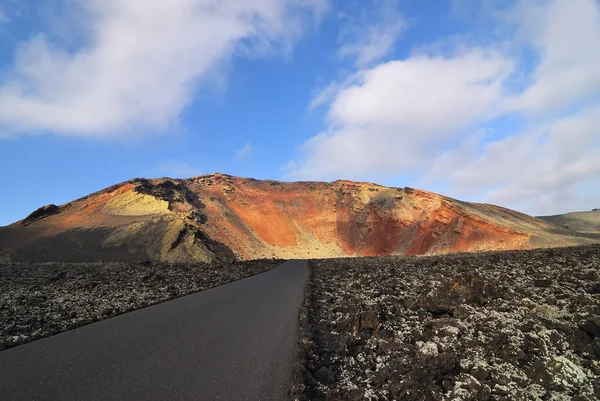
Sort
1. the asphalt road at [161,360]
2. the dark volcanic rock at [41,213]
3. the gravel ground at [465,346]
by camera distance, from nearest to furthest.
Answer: the gravel ground at [465,346] < the asphalt road at [161,360] < the dark volcanic rock at [41,213]

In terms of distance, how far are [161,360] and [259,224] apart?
76201 millimetres

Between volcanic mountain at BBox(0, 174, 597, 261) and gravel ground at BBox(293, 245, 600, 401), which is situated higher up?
volcanic mountain at BBox(0, 174, 597, 261)

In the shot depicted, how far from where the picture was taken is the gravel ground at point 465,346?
4582 millimetres

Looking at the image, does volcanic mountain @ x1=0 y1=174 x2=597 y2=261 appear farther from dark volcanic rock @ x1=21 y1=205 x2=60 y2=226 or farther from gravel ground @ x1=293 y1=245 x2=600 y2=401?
gravel ground @ x1=293 y1=245 x2=600 y2=401

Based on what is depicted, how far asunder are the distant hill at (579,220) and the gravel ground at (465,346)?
155980 mm

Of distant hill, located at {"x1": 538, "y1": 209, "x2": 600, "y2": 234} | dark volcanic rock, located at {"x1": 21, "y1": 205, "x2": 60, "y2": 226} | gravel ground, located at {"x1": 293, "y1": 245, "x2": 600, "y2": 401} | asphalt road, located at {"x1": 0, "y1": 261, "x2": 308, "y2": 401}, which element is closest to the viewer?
gravel ground, located at {"x1": 293, "y1": 245, "x2": 600, "y2": 401}

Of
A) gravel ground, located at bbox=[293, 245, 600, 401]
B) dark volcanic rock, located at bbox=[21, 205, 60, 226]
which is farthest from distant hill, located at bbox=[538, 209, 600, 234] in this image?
dark volcanic rock, located at bbox=[21, 205, 60, 226]

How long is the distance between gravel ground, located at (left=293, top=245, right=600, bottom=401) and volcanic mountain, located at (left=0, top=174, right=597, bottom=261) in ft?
142

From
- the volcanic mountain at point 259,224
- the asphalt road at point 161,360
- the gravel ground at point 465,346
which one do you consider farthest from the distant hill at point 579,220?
the asphalt road at point 161,360

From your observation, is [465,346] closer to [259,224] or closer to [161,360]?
[161,360]

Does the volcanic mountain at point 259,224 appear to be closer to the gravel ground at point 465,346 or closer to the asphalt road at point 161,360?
the asphalt road at point 161,360

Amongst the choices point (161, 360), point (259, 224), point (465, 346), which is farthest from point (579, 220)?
point (161, 360)

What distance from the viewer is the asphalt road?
4.73 meters

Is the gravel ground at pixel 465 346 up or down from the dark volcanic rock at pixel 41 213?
down
